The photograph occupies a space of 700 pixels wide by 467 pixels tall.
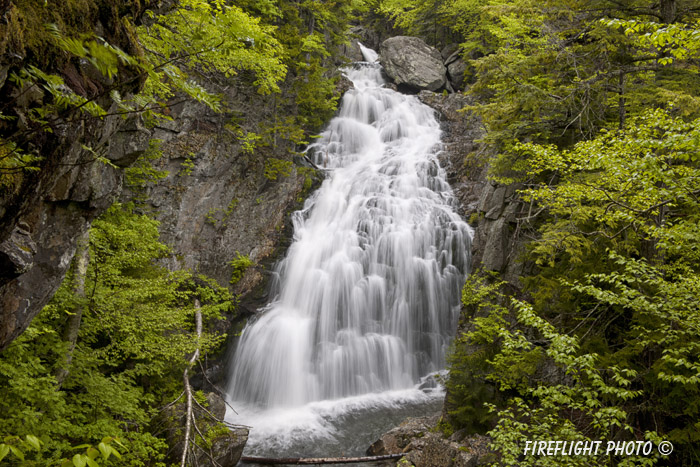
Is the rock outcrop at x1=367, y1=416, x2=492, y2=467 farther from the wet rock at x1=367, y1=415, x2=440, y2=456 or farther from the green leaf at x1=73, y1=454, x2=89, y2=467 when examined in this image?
the green leaf at x1=73, y1=454, x2=89, y2=467

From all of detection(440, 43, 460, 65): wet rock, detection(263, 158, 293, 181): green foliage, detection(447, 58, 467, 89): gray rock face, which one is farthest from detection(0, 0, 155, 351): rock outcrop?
detection(440, 43, 460, 65): wet rock

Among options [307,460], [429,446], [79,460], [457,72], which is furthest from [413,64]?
[79,460]

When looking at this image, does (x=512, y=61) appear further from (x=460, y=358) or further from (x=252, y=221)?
(x=252, y=221)

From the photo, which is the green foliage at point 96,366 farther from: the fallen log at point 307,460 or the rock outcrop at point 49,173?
the fallen log at point 307,460

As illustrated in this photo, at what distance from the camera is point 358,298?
41.4ft

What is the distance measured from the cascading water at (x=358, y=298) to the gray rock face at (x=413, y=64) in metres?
7.75

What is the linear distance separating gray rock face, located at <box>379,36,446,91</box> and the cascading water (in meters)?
7.75

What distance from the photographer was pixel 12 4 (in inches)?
96.5

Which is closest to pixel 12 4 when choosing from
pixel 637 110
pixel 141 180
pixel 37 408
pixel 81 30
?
pixel 81 30

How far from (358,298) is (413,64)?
16.7 meters

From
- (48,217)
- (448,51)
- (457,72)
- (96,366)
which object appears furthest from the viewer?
(448,51)

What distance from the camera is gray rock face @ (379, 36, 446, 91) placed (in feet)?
73.7
